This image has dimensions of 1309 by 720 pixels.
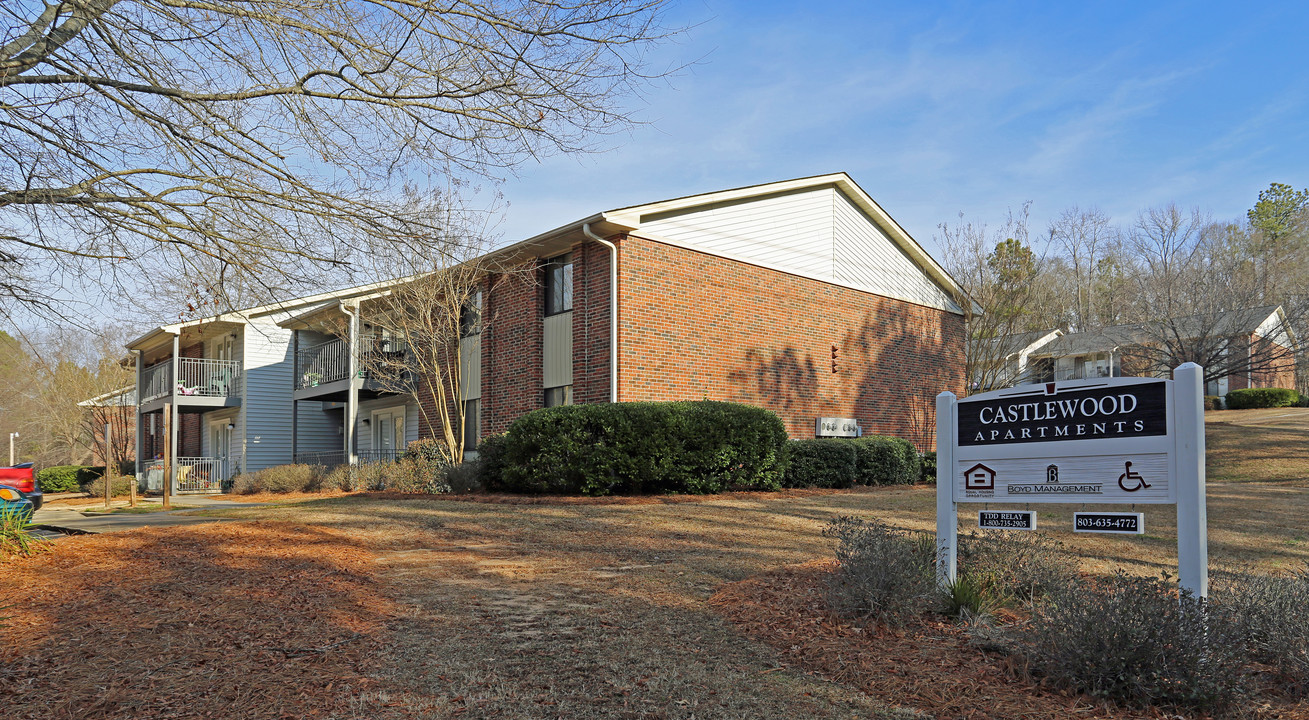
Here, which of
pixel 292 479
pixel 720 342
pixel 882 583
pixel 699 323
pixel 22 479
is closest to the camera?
pixel 882 583

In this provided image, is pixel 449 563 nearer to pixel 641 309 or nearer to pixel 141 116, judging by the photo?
pixel 141 116

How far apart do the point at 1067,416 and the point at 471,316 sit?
56.7 ft

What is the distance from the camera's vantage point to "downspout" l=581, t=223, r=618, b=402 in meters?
15.9

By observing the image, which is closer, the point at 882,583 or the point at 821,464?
the point at 882,583

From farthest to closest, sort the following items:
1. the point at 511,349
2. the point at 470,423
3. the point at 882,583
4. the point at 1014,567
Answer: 1. the point at 470,423
2. the point at 511,349
3. the point at 1014,567
4. the point at 882,583

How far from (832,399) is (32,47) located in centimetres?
1673

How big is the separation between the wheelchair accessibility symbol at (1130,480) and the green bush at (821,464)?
10.9m

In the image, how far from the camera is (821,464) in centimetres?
1656

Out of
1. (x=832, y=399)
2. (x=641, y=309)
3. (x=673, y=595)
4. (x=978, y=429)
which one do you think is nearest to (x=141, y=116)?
(x=673, y=595)

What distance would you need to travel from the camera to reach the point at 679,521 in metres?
10.8

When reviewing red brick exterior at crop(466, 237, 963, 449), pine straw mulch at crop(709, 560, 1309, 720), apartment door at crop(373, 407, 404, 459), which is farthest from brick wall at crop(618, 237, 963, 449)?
pine straw mulch at crop(709, 560, 1309, 720)

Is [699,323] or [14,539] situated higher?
[699,323]

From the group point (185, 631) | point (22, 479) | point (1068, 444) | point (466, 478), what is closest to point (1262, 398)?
point (466, 478)

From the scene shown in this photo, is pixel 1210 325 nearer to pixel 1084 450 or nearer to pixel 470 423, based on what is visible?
pixel 470 423
